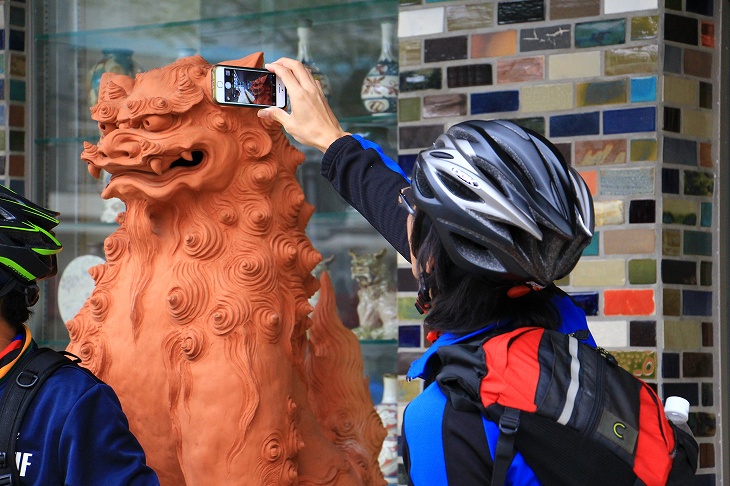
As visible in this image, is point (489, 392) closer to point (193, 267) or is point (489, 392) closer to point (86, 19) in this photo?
point (193, 267)

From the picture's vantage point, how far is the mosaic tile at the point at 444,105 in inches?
124

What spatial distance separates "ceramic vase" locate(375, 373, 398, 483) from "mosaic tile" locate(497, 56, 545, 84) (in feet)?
3.77

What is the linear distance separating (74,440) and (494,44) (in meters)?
1.94

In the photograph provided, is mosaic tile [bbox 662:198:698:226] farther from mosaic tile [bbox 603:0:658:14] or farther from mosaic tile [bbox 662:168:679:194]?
mosaic tile [bbox 603:0:658:14]

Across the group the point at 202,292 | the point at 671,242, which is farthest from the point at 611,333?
the point at 202,292

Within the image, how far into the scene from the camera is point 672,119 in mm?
2859

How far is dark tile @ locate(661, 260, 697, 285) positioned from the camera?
2.84 m

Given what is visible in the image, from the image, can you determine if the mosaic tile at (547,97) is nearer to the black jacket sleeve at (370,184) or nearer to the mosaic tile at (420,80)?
the mosaic tile at (420,80)

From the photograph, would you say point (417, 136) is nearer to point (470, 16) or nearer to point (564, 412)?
point (470, 16)

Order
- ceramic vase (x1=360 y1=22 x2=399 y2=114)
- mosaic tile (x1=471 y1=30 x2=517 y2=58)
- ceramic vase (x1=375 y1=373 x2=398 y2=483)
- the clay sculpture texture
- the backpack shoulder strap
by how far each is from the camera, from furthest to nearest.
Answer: ceramic vase (x1=360 y1=22 x2=399 y2=114) < ceramic vase (x1=375 y1=373 x2=398 y2=483) < mosaic tile (x1=471 y1=30 x2=517 y2=58) < the clay sculpture texture < the backpack shoulder strap

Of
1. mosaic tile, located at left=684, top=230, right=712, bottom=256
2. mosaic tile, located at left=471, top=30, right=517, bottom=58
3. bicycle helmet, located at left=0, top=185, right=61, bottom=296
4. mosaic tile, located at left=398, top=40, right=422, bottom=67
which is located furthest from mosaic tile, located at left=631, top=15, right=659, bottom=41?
bicycle helmet, located at left=0, top=185, right=61, bottom=296

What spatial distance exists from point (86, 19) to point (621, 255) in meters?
2.60

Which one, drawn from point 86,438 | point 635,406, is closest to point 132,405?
point 86,438

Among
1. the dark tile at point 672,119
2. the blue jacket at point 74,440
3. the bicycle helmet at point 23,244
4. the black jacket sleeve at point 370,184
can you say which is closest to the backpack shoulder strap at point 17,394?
the blue jacket at point 74,440
